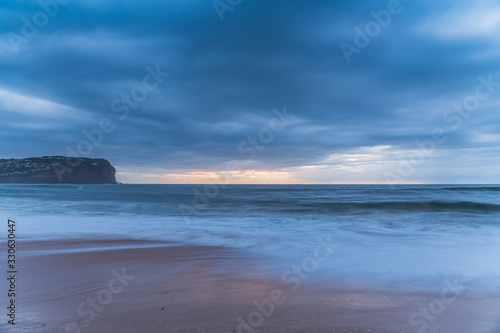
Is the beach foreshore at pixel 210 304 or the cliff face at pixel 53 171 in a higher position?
the cliff face at pixel 53 171

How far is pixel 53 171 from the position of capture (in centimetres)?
10675

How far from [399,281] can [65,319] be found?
4954mm

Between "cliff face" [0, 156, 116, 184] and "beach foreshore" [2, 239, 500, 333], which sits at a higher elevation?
"cliff face" [0, 156, 116, 184]

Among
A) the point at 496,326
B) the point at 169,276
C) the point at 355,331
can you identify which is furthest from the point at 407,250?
the point at 169,276

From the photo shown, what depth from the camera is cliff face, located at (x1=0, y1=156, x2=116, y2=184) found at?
104875 mm

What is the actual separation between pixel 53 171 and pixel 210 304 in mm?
125876

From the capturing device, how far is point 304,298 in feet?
13.1

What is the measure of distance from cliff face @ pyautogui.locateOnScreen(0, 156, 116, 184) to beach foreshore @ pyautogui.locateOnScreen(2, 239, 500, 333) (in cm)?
12040

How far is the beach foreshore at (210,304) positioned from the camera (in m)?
3.09

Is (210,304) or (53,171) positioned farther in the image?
(53,171)

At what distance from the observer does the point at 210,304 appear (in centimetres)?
367

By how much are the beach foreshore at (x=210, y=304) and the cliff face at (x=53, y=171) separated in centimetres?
12040

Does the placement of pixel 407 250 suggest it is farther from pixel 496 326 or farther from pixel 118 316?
pixel 118 316

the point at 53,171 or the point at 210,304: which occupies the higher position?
the point at 53,171
